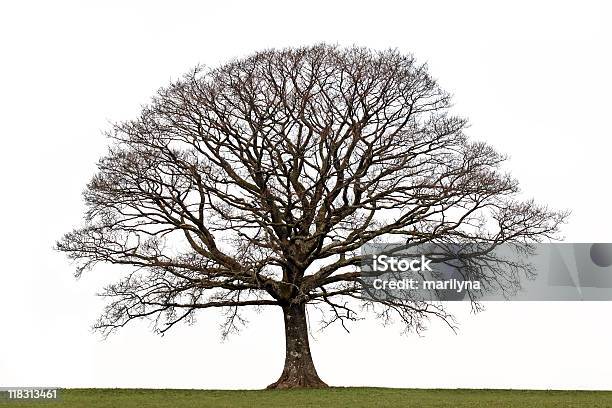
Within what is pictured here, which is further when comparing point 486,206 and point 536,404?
point 486,206

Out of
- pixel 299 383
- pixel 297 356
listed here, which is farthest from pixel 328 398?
pixel 297 356

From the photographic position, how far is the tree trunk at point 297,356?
3384 centimetres

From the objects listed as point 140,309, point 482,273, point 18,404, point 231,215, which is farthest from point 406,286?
point 18,404

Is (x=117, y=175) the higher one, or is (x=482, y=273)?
(x=117, y=175)

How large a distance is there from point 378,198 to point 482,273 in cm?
409

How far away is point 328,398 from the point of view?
30.5 m

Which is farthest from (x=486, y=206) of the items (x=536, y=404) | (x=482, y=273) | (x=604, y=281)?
(x=536, y=404)

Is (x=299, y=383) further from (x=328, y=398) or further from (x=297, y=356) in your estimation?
(x=328, y=398)

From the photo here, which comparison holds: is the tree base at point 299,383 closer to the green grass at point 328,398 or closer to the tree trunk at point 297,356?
the tree trunk at point 297,356

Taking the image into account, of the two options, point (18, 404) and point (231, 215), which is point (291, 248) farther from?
point (18, 404)

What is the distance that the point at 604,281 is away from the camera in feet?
113

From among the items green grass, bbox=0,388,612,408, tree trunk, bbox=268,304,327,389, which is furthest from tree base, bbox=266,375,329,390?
green grass, bbox=0,388,612,408

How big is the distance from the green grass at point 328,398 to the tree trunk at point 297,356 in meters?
0.98

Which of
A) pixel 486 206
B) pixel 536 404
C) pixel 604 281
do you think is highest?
pixel 486 206
